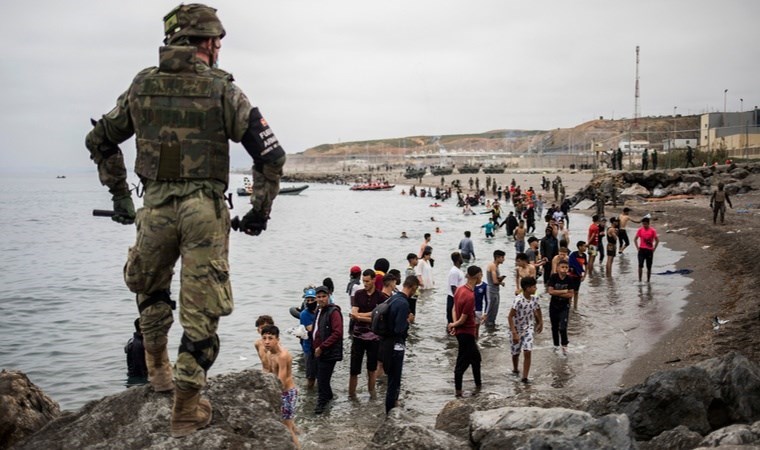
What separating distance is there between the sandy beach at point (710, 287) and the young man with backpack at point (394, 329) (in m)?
3.76

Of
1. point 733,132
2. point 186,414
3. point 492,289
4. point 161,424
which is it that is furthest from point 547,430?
point 733,132

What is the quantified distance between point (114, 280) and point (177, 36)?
88.2ft

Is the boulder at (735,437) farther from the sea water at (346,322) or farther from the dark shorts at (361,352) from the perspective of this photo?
the dark shorts at (361,352)

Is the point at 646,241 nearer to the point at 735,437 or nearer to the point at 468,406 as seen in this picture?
the point at 468,406

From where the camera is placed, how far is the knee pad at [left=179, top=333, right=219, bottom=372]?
14.8 ft

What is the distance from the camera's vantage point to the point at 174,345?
15.4 m

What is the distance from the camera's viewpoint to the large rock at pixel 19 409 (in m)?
5.90

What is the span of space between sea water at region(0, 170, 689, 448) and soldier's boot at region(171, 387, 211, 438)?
4384 mm

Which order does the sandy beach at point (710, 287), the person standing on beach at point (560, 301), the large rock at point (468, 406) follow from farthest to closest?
the person standing on beach at point (560, 301) < the sandy beach at point (710, 287) < the large rock at point (468, 406)

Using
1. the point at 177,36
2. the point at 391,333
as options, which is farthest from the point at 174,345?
the point at 177,36

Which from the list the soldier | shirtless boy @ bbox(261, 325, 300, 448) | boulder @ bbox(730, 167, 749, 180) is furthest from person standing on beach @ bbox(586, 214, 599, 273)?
boulder @ bbox(730, 167, 749, 180)

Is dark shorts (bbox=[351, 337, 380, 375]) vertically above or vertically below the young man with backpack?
below

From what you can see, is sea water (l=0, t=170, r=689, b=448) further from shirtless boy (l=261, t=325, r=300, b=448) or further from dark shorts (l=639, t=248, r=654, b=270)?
shirtless boy (l=261, t=325, r=300, b=448)

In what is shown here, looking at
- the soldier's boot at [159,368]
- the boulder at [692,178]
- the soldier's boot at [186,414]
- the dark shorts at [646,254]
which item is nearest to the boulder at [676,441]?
the soldier's boot at [186,414]
